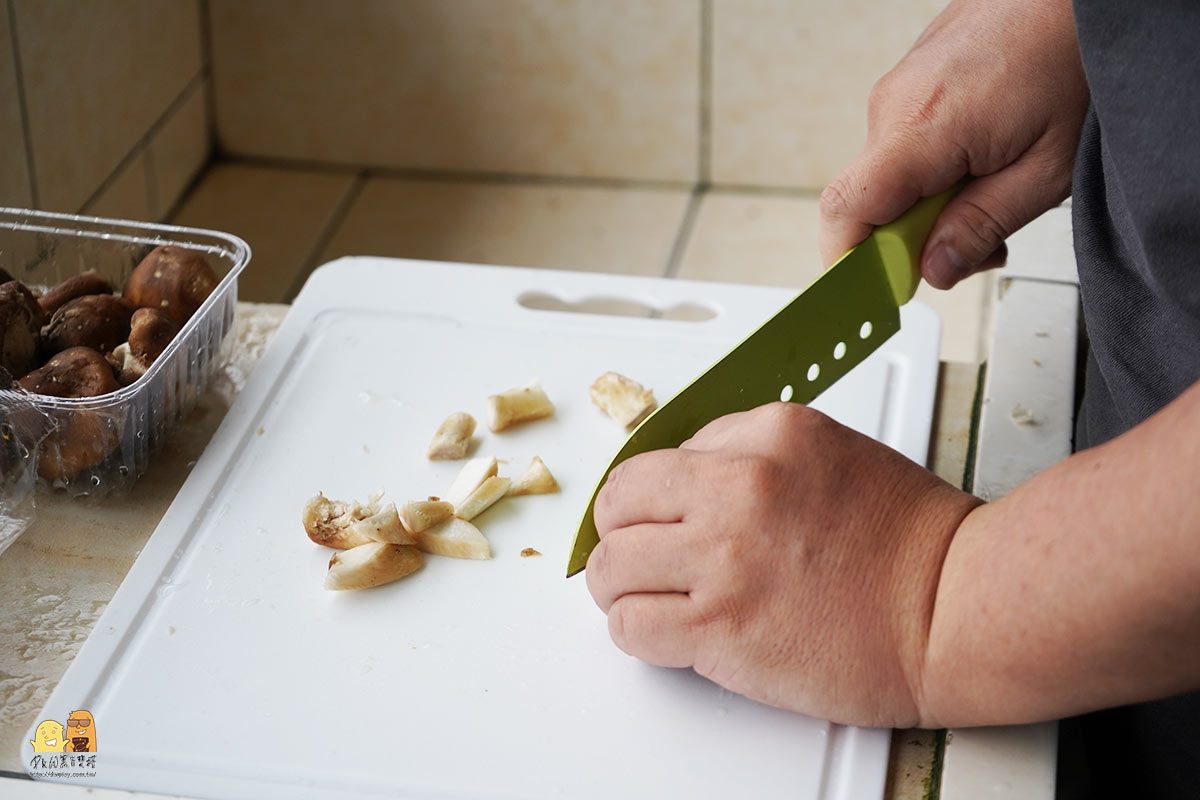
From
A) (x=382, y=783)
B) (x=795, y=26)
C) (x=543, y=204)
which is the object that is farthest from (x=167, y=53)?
(x=382, y=783)

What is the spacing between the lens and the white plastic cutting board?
1.63ft

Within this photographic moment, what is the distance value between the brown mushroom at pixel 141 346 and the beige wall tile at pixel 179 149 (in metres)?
0.96

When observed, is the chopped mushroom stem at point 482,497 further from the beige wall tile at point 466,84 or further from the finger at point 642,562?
the beige wall tile at point 466,84

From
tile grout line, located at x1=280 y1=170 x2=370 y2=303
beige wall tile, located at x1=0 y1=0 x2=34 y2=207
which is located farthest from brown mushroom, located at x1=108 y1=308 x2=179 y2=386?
tile grout line, located at x1=280 y1=170 x2=370 y2=303

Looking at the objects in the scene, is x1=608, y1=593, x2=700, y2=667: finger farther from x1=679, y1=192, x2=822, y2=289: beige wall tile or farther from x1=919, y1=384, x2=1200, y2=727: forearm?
x1=679, y1=192, x2=822, y2=289: beige wall tile

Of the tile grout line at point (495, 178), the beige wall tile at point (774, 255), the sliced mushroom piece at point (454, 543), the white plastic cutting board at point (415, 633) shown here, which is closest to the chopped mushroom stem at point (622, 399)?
the white plastic cutting board at point (415, 633)

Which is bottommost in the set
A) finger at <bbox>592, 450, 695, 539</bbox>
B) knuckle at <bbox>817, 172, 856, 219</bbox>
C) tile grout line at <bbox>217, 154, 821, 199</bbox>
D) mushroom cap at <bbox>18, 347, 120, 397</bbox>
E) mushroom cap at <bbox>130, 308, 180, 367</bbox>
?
finger at <bbox>592, 450, 695, 539</bbox>

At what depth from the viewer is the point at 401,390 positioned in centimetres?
73

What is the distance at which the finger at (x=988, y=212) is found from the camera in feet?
2.03

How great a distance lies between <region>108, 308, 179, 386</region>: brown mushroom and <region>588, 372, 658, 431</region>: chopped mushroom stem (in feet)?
0.79

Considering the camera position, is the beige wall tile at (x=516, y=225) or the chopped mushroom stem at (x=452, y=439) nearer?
the chopped mushroom stem at (x=452, y=439)

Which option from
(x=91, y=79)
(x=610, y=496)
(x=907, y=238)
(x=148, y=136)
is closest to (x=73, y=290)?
(x=610, y=496)

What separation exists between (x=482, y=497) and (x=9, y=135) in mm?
845

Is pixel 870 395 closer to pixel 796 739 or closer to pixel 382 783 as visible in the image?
pixel 796 739
